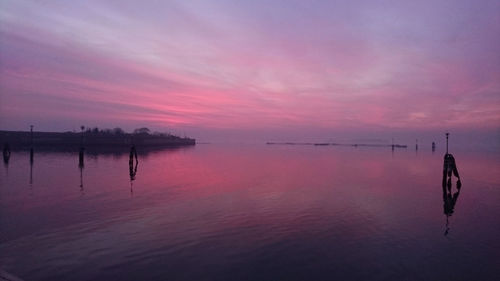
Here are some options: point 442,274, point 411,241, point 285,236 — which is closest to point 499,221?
point 411,241

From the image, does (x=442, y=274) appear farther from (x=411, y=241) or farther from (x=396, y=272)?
(x=411, y=241)

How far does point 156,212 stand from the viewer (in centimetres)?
2023

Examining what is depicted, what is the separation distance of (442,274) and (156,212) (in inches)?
589

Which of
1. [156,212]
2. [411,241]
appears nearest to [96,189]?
[156,212]

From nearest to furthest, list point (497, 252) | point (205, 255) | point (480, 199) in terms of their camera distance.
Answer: point (205, 255)
point (497, 252)
point (480, 199)

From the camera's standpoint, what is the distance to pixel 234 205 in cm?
2327

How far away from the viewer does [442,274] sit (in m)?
11.8

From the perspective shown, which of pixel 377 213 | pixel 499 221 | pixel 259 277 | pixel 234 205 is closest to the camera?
pixel 259 277

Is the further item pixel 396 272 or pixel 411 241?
pixel 411 241

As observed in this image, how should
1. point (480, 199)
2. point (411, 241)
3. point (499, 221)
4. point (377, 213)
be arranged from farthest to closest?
point (480, 199)
point (377, 213)
point (499, 221)
point (411, 241)

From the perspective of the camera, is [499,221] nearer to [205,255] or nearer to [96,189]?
[205,255]

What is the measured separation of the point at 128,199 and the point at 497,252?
71.1 feet

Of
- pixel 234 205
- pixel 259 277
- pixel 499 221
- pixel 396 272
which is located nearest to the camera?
pixel 259 277

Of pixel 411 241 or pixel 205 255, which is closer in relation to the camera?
pixel 205 255
